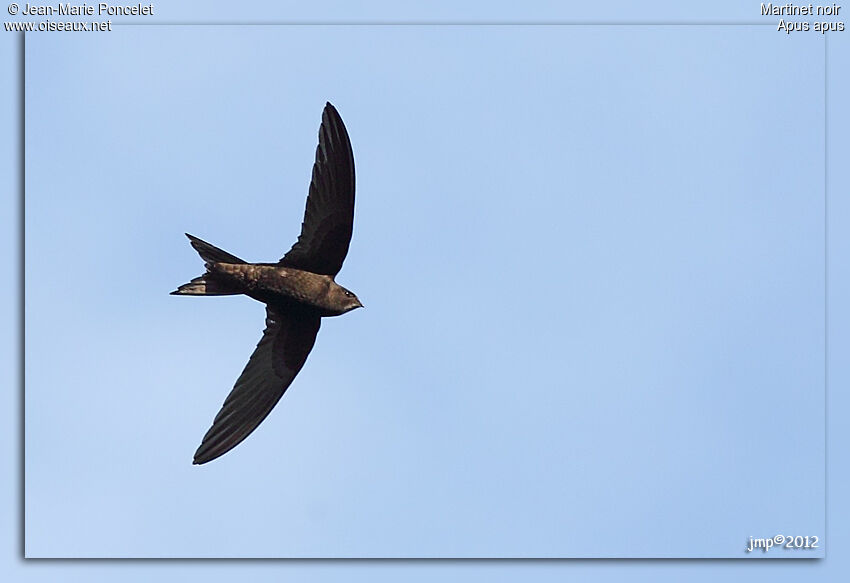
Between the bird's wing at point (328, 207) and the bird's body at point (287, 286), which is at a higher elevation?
the bird's wing at point (328, 207)

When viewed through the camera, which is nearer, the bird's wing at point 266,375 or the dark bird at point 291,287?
the dark bird at point 291,287

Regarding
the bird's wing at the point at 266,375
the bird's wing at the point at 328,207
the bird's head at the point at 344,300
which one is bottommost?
the bird's wing at the point at 266,375

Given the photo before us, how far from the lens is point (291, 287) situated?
36.1 ft

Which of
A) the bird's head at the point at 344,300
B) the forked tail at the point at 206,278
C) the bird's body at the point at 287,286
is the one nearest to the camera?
the forked tail at the point at 206,278

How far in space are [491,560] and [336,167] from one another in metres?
3.12

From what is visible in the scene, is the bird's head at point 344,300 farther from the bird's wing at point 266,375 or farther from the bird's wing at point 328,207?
the bird's wing at point 266,375

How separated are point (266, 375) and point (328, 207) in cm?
165

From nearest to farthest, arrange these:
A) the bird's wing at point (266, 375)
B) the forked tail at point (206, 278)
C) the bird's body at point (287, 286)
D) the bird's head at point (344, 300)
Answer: the forked tail at point (206, 278)
the bird's body at point (287, 286)
the bird's head at point (344, 300)
the bird's wing at point (266, 375)

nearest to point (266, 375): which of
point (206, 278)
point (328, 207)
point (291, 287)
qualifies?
point (291, 287)

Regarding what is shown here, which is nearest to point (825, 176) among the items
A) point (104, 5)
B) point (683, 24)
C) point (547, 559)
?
point (683, 24)

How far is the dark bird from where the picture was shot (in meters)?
10.8

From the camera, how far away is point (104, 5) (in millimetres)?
11250

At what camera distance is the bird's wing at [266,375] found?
11453mm

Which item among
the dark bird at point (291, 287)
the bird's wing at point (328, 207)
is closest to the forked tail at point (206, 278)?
the dark bird at point (291, 287)
